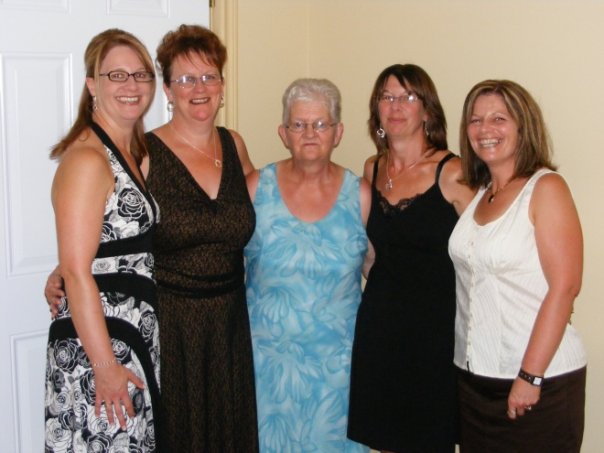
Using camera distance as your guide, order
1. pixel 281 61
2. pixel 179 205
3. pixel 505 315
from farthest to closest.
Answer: pixel 281 61, pixel 179 205, pixel 505 315

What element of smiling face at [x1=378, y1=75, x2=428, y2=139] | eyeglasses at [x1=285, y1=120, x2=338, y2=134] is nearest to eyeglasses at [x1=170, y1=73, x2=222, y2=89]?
eyeglasses at [x1=285, y1=120, x2=338, y2=134]

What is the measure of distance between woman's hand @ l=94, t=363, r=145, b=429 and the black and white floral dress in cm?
2

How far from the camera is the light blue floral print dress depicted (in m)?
2.34

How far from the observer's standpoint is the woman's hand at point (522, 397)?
1876mm

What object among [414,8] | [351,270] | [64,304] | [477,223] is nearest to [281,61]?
[414,8]

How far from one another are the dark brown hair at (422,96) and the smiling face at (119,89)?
797mm

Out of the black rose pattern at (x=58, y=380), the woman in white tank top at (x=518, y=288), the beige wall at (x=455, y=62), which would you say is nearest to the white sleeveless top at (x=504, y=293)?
the woman in white tank top at (x=518, y=288)

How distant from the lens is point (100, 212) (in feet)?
5.88

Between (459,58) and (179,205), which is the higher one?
(459,58)

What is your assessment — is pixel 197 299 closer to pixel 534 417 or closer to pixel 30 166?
pixel 30 166

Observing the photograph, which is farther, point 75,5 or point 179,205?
point 75,5

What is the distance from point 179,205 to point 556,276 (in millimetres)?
1067

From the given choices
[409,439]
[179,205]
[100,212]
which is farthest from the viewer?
[409,439]

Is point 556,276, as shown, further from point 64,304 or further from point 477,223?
point 64,304
